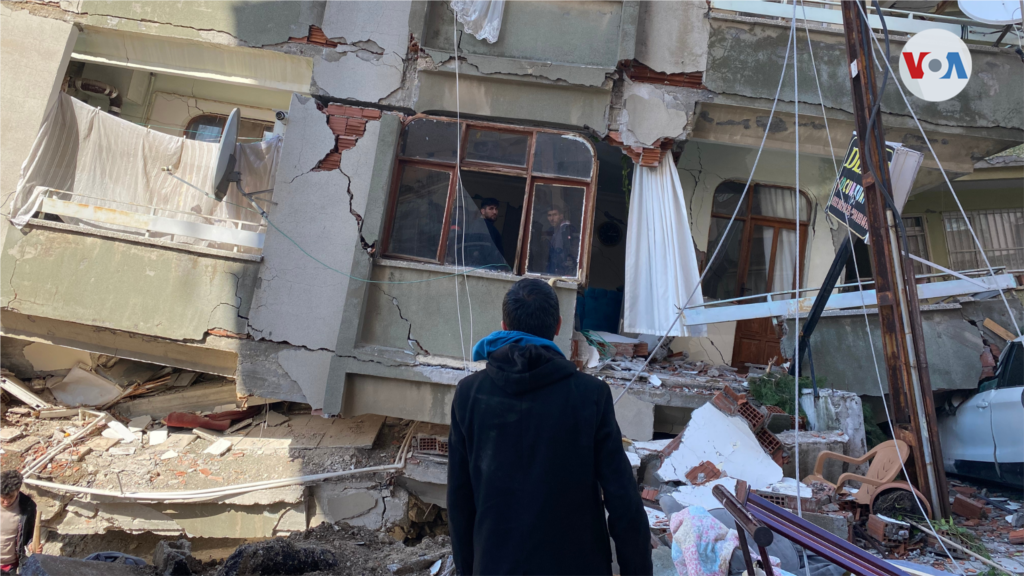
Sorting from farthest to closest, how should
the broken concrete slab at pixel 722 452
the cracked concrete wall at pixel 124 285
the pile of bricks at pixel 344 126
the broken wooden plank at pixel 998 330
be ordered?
1. the broken wooden plank at pixel 998 330
2. the pile of bricks at pixel 344 126
3. the cracked concrete wall at pixel 124 285
4. the broken concrete slab at pixel 722 452

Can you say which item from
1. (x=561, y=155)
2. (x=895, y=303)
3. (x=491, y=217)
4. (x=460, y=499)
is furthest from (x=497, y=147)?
(x=460, y=499)

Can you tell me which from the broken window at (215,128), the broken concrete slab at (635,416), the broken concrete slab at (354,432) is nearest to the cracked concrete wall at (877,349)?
the broken concrete slab at (635,416)

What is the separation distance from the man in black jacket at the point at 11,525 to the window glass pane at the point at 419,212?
3.86 meters

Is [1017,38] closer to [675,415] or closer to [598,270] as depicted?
[675,415]

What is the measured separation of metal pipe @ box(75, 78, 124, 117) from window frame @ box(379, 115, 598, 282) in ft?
15.6

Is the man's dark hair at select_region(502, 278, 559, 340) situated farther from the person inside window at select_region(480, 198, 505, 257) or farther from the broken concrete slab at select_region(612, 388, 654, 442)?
the person inside window at select_region(480, 198, 505, 257)

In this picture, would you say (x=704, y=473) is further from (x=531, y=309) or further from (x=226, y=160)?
(x=226, y=160)

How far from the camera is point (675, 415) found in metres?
6.55

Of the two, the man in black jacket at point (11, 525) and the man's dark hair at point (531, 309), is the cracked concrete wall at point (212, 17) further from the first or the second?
the man's dark hair at point (531, 309)

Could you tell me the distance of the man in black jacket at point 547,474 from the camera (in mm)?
1893

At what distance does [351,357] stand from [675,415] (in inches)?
143

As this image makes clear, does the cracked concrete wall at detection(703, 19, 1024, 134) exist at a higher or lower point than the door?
higher

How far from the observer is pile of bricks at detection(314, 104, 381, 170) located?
6.59m

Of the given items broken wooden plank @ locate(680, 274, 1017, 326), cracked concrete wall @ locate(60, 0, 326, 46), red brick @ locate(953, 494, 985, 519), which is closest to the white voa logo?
broken wooden plank @ locate(680, 274, 1017, 326)
